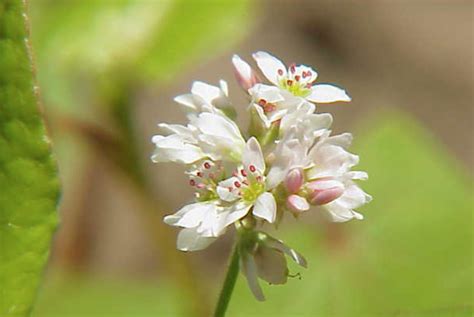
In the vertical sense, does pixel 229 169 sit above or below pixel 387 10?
below

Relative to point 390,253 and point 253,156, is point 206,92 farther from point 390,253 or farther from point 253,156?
point 390,253

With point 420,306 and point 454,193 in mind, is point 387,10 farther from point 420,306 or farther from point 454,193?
point 420,306

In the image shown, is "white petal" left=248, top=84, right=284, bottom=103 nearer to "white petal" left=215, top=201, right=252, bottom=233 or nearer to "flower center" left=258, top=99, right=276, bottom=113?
"flower center" left=258, top=99, right=276, bottom=113

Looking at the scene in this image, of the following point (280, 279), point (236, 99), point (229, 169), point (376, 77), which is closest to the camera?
point (280, 279)

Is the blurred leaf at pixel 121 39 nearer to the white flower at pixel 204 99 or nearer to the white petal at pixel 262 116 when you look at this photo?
the white flower at pixel 204 99

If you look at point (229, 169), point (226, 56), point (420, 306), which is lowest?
point (420, 306)

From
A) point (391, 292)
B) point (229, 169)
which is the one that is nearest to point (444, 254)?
point (391, 292)

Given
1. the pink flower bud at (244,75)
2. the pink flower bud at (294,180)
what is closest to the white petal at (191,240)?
the pink flower bud at (294,180)
